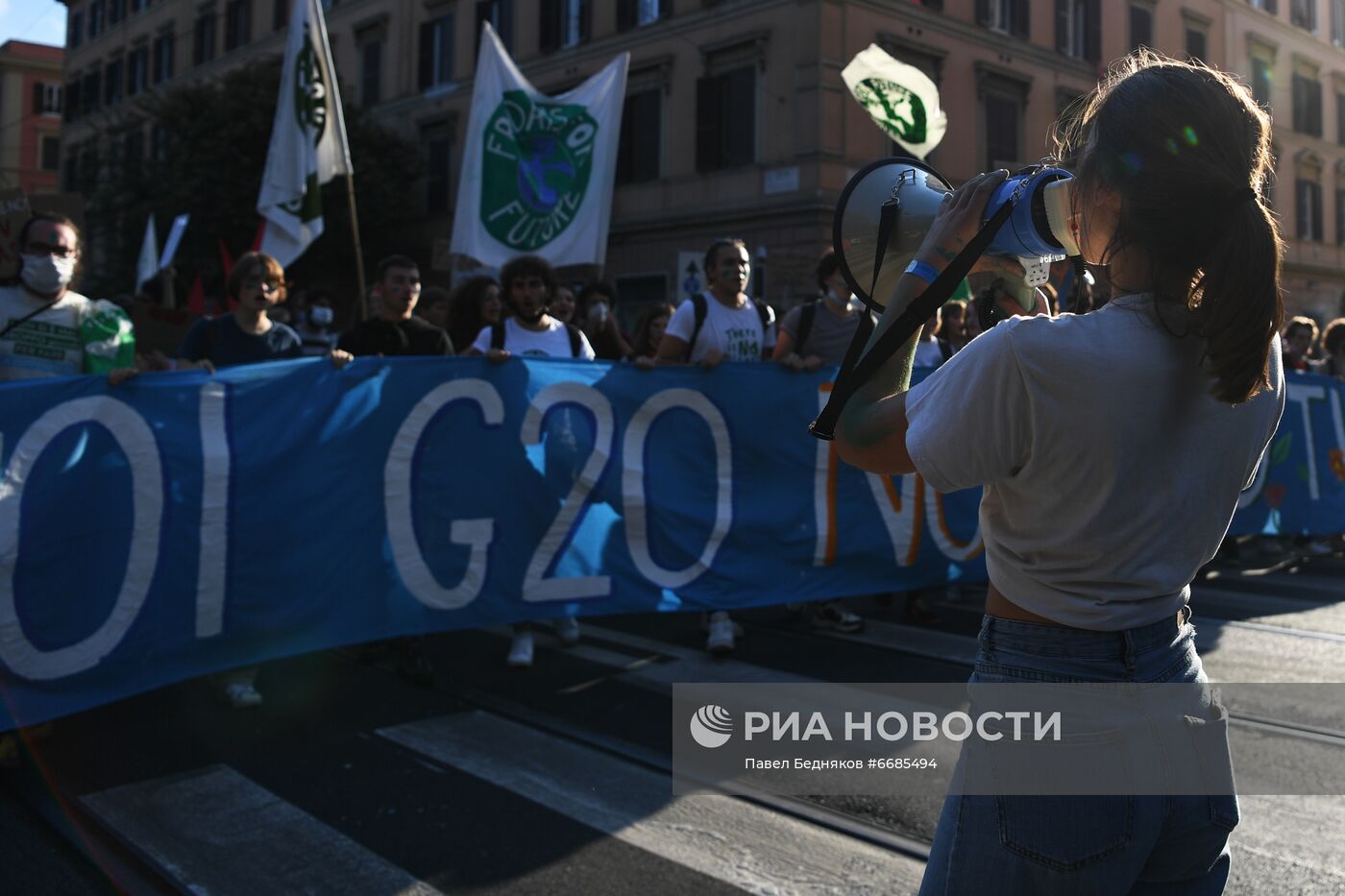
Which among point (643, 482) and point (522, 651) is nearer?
point (522, 651)

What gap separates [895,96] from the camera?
8.37 m

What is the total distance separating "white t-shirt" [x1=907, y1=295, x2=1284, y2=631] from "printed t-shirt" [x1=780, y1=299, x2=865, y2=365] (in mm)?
5007

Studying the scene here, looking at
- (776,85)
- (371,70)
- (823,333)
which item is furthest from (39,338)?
(371,70)

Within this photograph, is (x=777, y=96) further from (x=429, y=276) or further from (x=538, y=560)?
(x=538, y=560)

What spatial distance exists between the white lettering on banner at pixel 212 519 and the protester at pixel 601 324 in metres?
3.16

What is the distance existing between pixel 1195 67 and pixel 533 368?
4.43 metres

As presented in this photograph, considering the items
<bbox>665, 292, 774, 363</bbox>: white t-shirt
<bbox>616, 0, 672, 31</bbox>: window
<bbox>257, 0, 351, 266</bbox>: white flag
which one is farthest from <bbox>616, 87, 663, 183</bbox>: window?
<bbox>665, 292, 774, 363</bbox>: white t-shirt

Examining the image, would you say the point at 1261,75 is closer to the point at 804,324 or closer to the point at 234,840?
the point at 804,324

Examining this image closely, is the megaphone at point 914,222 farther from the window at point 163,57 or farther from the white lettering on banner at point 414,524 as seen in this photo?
the window at point 163,57

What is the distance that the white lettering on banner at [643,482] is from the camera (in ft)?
19.2

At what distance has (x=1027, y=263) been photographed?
5.19 feet

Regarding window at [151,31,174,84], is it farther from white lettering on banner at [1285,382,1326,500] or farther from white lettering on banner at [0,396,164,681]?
white lettering on banner at [0,396,164,681]
